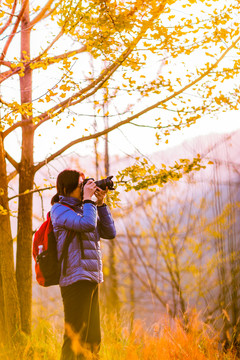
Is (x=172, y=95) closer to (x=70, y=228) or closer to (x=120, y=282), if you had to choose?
(x=70, y=228)

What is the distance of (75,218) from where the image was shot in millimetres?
2930

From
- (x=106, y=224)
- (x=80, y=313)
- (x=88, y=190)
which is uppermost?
(x=88, y=190)

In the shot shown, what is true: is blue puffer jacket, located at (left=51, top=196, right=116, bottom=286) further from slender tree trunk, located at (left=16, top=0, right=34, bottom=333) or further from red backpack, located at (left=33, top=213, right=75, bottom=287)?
slender tree trunk, located at (left=16, top=0, right=34, bottom=333)

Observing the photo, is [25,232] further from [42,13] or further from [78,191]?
[42,13]

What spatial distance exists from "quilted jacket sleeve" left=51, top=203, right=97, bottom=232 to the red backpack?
0.14 m

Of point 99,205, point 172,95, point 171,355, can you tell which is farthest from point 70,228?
point 172,95

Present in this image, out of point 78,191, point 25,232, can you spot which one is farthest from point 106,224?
point 25,232

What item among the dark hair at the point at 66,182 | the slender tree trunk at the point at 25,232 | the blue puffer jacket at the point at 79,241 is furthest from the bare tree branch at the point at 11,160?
→ the blue puffer jacket at the point at 79,241

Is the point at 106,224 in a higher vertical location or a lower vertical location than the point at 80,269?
higher

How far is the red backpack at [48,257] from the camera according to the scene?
3.06 metres

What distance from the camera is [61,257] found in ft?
10.0

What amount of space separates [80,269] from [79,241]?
20cm

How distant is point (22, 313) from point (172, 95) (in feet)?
11.8

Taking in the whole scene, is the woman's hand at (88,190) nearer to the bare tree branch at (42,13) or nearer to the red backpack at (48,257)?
the red backpack at (48,257)
